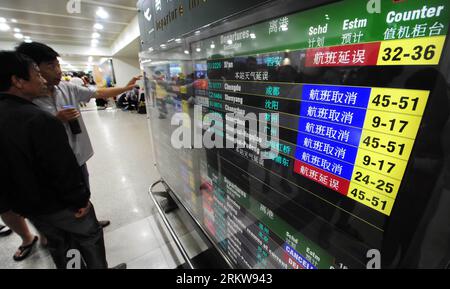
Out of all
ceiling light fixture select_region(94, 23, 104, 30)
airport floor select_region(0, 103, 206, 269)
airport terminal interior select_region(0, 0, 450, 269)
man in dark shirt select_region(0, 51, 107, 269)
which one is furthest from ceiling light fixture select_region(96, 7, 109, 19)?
man in dark shirt select_region(0, 51, 107, 269)

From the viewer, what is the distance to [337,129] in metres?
0.66

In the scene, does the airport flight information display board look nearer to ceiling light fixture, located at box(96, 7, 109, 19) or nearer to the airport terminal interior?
the airport terminal interior

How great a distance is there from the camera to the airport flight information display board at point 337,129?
1.56 feet

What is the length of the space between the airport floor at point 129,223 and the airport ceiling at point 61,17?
3.00 meters

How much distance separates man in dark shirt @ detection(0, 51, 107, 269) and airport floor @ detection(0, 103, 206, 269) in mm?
746

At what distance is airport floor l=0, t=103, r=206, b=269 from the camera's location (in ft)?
6.28

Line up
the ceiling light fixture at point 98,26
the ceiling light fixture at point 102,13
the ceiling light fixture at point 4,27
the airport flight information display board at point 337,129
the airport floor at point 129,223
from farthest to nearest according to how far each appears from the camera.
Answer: the ceiling light fixture at point 98,26
the ceiling light fixture at point 4,27
the ceiling light fixture at point 102,13
the airport floor at point 129,223
the airport flight information display board at point 337,129

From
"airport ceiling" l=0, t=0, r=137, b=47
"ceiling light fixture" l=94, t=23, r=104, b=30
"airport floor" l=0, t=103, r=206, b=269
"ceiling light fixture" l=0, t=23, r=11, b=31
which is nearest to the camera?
"airport floor" l=0, t=103, r=206, b=269

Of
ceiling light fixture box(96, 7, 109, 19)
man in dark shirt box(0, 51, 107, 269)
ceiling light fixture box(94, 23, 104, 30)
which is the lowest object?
man in dark shirt box(0, 51, 107, 269)

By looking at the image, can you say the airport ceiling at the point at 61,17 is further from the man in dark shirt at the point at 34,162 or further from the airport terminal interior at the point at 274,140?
the airport terminal interior at the point at 274,140

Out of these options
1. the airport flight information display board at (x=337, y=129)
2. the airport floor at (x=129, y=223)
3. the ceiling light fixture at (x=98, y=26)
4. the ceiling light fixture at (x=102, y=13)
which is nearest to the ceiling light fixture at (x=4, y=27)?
the ceiling light fixture at (x=98, y=26)

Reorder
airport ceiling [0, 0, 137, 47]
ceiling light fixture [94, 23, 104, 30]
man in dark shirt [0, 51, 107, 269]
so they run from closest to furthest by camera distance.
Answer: man in dark shirt [0, 51, 107, 269] < airport ceiling [0, 0, 137, 47] < ceiling light fixture [94, 23, 104, 30]

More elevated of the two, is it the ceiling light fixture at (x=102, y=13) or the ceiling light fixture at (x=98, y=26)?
the ceiling light fixture at (x=98, y=26)
